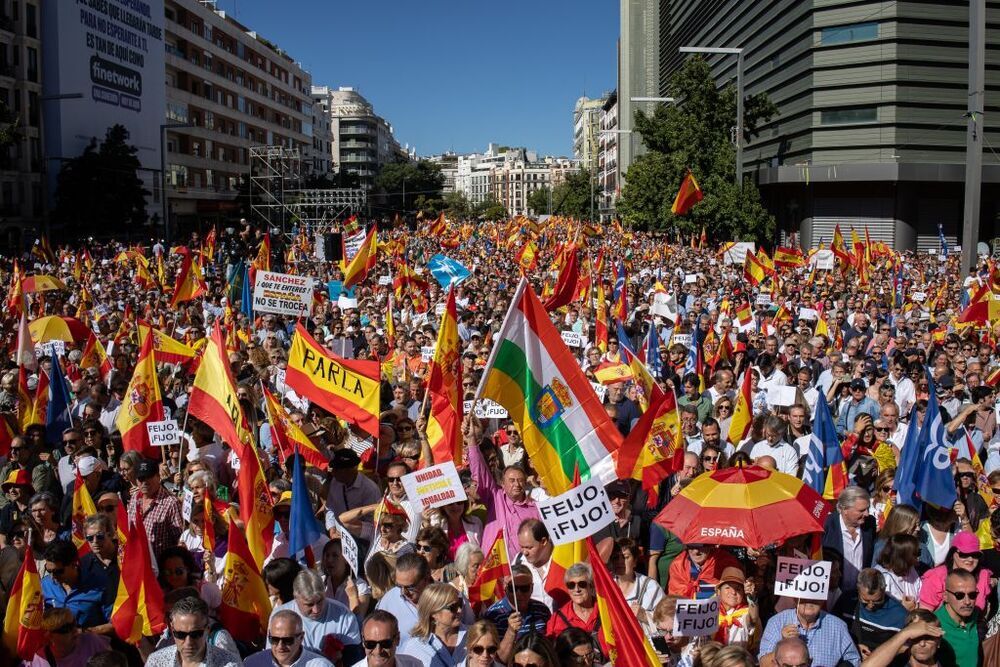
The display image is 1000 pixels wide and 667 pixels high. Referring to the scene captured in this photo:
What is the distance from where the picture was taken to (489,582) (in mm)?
5785

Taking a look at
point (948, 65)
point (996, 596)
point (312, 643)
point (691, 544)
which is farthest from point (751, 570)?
point (948, 65)

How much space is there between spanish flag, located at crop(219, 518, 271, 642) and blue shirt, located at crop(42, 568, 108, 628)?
74cm

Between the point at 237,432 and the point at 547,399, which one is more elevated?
the point at 547,399

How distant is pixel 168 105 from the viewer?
60.5 m

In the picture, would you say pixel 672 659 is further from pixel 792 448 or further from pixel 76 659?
pixel 792 448

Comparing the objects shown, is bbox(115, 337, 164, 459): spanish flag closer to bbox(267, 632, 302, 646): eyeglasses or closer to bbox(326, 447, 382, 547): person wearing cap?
bbox(326, 447, 382, 547): person wearing cap

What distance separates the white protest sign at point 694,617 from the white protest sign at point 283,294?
28.2 feet

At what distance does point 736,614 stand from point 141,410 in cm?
583

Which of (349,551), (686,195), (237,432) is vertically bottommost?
(349,551)

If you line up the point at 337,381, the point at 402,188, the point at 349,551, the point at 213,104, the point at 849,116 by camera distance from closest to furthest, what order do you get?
the point at 349,551, the point at 337,381, the point at 849,116, the point at 213,104, the point at 402,188

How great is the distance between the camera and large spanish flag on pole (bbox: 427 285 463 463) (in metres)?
8.16

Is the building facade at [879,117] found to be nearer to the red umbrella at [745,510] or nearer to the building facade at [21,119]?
the building facade at [21,119]

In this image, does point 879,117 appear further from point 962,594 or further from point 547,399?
point 962,594

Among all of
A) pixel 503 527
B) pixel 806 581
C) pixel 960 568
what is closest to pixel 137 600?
pixel 503 527
